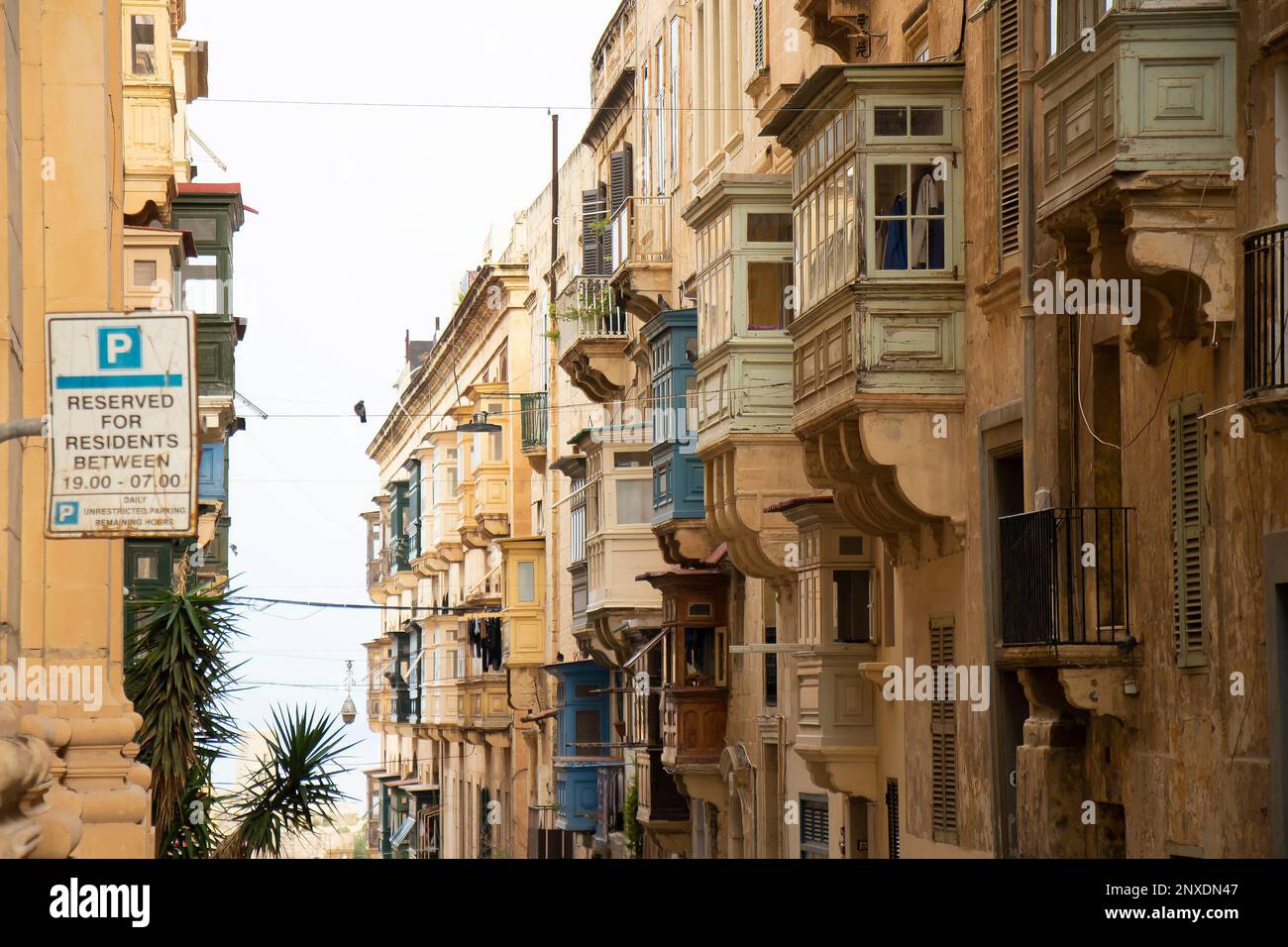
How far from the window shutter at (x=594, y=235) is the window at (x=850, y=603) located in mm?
19051

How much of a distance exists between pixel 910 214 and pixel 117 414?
13.3 metres

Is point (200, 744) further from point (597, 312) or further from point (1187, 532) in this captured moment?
point (597, 312)

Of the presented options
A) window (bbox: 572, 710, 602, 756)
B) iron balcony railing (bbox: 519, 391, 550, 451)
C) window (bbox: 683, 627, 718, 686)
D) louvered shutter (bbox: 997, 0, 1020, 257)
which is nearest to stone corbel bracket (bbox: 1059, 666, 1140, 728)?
louvered shutter (bbox: 997, 0, 1020, 257)

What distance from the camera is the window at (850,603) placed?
28.9 meters

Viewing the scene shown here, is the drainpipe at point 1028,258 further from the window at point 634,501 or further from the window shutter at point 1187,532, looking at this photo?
→ the window at point 634,501

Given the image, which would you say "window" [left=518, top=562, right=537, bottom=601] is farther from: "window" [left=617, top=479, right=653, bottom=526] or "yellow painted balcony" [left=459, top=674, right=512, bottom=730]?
"window" [left=617, top=479, right=653, bottom=526]

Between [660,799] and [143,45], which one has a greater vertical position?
[143,45]

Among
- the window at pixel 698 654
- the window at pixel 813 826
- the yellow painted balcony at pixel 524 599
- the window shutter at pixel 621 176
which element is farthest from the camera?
the yellow painted balcony at pixel 524 599

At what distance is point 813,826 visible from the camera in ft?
103

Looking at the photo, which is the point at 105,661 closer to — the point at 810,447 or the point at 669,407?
the point at 810,447

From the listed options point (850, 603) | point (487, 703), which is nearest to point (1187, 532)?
point (850, 603)

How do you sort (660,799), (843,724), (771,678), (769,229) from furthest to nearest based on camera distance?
(660,799)
(771,678)
(769,229)
(843,724)

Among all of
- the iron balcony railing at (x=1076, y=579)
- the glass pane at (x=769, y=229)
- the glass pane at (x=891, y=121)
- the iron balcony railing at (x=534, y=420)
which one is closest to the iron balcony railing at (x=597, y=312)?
the iron balcony railing at (x=534, y=420)
